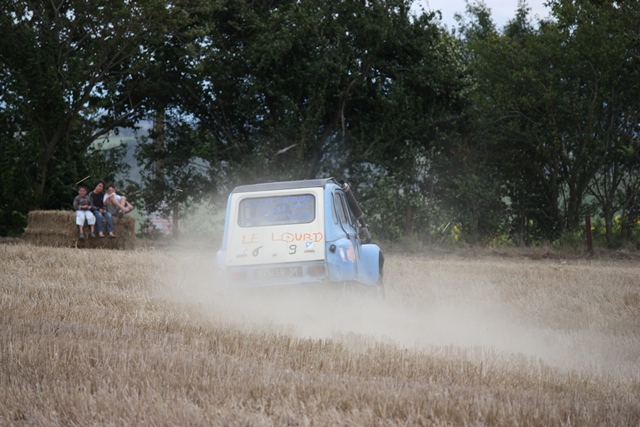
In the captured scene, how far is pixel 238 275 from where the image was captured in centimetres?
1188

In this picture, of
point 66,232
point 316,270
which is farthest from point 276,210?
point 66,232

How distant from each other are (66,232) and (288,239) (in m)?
13.1

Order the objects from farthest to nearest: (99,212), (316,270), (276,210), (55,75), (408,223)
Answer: (408,223)
(55,75)
(99,212)
(276,210)
(316,270)

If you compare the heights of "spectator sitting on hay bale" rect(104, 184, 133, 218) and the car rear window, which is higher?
"spectator sitting on hay bale" rect(104, 184, 133, 218)

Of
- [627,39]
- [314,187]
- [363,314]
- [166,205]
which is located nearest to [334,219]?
[314,187]

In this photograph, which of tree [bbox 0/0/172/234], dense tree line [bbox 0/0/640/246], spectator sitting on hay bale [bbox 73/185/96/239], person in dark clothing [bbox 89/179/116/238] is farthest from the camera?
dense tree line [bbox 0/0/640/246]

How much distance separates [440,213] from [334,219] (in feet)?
59.5

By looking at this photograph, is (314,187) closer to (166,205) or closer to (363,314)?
(363,314)

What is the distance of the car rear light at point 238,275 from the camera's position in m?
11.8

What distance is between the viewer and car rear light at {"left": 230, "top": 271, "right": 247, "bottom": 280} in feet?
38.9

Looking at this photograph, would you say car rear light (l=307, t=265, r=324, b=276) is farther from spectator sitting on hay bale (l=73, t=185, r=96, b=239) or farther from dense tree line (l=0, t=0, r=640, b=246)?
dense tree line (l=0, t=0, r=640, b=246)

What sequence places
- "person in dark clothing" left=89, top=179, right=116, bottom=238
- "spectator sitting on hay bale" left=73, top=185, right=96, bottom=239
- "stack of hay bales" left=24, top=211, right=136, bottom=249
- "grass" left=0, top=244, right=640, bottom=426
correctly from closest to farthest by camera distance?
"grass" left=0, top=244, right=640, bottom=426 → "spectator sitting on hay bale" left=73, top=185, right=96, bottom=239 → "stack of hay bales" left=24, top=211, right=136, bottom=249 → "person in dark clothing" left=89, top=179, right=116, bottom=238

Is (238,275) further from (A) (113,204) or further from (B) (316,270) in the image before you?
(A) (113,204)

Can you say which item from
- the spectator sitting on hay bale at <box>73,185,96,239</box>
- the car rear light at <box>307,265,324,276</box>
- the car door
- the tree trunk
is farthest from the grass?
the tree trunk
